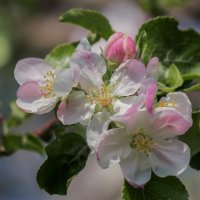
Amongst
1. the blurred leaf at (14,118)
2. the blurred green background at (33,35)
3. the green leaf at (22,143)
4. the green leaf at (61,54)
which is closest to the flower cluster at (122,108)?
the green leaf at (61,54)

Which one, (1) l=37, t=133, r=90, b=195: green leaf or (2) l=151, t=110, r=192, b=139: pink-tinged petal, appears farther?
(1) l=37, t=133, r=90, b=195: green leaf

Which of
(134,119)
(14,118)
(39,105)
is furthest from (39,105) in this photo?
(14,118)

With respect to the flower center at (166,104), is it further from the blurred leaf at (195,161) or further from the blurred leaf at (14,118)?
the blurred leaf at (14,118)

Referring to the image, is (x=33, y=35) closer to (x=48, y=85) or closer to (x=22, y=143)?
(x=22, y=143)

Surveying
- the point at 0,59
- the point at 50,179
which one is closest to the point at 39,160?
the point at 0,59

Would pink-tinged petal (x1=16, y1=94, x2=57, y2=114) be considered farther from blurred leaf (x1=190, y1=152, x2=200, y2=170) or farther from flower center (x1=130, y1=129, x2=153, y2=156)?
blurred leaf (x1=190, y1=152, x2=200, y2=170)

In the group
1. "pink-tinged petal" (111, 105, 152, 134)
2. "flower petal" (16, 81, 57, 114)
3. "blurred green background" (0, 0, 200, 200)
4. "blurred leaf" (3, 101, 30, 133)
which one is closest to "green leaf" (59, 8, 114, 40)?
"flower petal" (16, 81, 57, 114)
